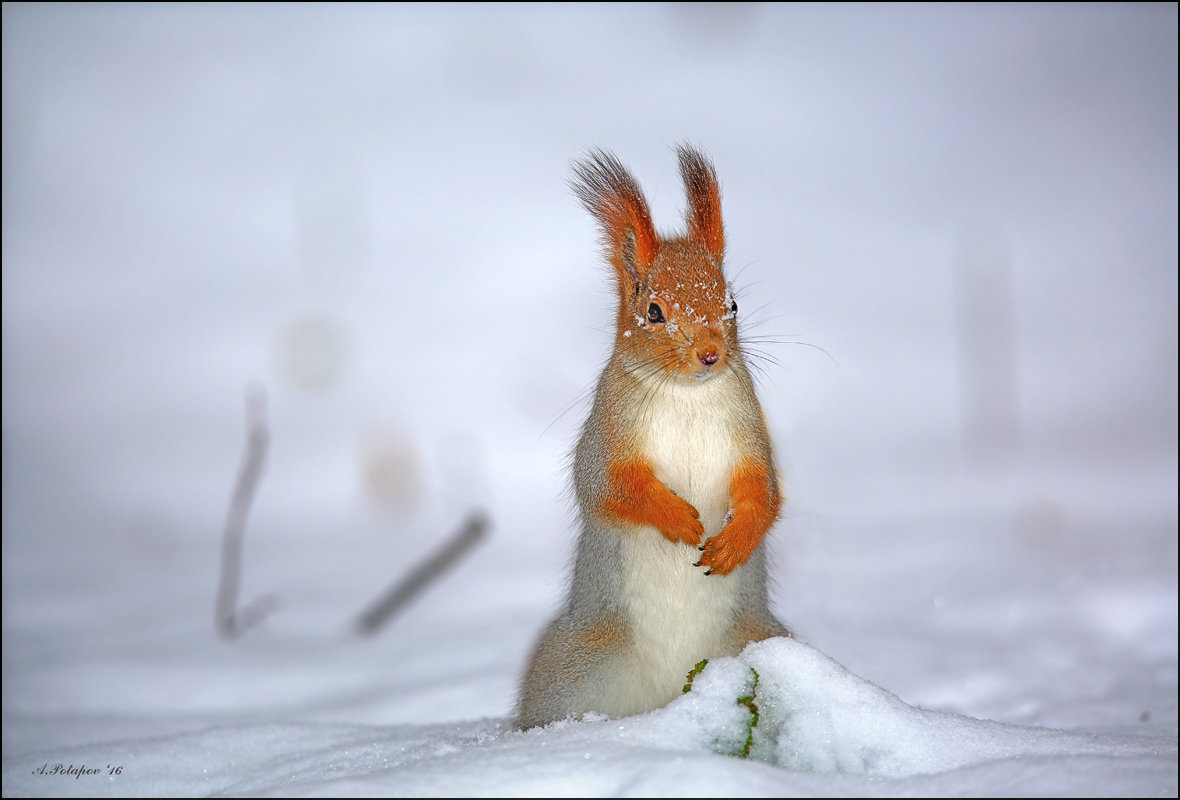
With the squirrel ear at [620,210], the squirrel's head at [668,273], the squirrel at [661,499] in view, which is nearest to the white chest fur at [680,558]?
Answer: the squirrel at [661,499]

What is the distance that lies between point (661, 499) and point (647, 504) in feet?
0.12

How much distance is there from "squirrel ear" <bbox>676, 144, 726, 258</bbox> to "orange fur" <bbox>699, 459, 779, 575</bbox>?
649 mm

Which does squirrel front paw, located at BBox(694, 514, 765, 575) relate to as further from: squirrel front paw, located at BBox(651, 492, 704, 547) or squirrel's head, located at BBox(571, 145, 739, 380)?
squirrel's head, located at BBox(571, 145, 739, 380)

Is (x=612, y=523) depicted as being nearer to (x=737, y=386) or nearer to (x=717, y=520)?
(x=717, y=520)

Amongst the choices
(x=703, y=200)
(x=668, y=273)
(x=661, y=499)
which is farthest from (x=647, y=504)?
(x=703, y=200)

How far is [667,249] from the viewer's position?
2.58m

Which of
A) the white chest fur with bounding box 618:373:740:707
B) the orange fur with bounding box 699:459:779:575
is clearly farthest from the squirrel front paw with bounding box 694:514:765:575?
the white chest fur with bounding box 618:373:740:707

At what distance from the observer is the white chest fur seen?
2357mm

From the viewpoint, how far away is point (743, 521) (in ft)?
7.53

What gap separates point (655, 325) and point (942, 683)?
2.06m

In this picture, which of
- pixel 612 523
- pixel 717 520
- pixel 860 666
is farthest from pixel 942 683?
pixel 612 523

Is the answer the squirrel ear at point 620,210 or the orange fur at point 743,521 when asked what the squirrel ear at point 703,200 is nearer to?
the squirrel ear at point 620,210

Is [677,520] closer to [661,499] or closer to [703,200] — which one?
[661,499]

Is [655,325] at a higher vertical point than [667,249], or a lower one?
lower
